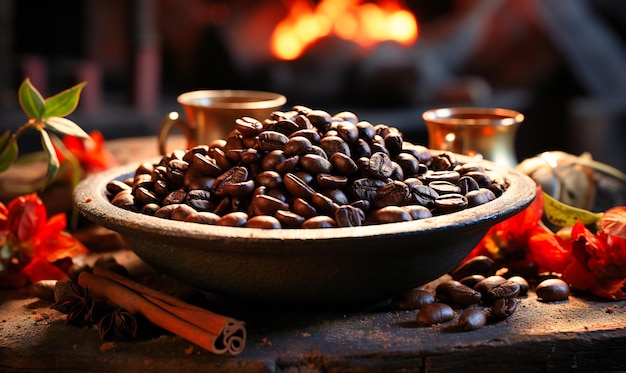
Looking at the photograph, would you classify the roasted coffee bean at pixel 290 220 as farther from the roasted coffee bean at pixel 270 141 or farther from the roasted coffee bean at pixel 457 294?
the roasted coffee bean at pixel 457 294

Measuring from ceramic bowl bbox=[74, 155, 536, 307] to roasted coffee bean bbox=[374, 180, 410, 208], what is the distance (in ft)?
0.31

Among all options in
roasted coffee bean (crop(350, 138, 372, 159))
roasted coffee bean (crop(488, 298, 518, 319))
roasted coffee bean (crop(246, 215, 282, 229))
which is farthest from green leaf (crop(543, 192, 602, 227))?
roasted coffee bean (crop(246, 215, 282, 229))

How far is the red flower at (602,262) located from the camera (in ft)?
4.36

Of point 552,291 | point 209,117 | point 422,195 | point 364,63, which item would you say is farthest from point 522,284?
point 364,63

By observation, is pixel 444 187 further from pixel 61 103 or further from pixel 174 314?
pixel 61 103

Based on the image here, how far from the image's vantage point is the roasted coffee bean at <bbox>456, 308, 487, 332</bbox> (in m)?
1.16

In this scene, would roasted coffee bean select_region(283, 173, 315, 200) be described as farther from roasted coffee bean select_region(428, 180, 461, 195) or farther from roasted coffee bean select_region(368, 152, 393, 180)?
roasted coffee bean select_region(428, 180, 461, 195)

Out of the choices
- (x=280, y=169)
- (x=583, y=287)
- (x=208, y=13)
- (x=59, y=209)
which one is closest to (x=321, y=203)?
(x=280, y=169)

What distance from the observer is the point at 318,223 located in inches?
43.3

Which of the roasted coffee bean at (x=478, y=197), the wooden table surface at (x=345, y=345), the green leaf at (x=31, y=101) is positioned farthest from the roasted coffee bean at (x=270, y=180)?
the green leaf at (x=31, y=101)

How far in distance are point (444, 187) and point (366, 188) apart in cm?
14

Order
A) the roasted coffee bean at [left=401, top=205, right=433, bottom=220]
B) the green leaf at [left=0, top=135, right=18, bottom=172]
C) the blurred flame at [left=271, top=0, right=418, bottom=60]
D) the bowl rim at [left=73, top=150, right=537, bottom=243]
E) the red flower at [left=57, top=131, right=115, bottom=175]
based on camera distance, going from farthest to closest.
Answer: the blurred flame at [left=271, top=0, right=418, bottom=60] < the red flower at [left=57, top=131, right=115, bottom=175] < the green leaf at [left=0, top=135, right=18, bottom=172] < the roasted coffee bean at [left=401, top=205, right=433, bottom=220] < the bowl rim at [left=73, top=150, right=537, bottom=243]

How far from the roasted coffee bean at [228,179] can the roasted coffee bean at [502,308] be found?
45 cm

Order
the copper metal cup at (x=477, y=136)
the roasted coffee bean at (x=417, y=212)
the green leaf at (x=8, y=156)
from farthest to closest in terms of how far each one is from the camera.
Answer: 1. the copper metal cup at (x=477, y=136)
2. the green leaf at (x=8, y=156)
3. the roasted coffee bean at (x=417, y=212)
